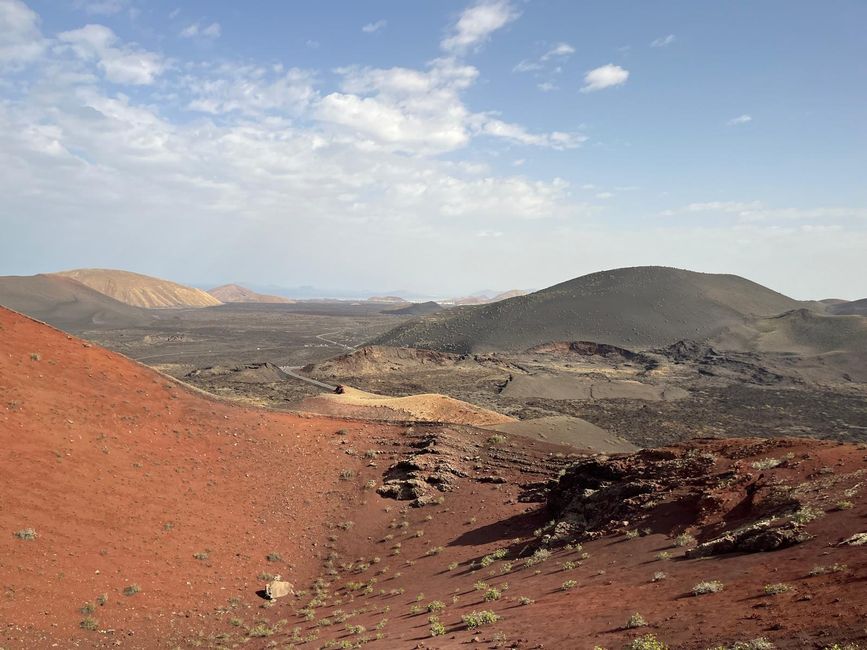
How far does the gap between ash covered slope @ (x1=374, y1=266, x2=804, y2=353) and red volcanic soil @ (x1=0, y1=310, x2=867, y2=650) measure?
60790mm

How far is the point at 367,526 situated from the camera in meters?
20.0

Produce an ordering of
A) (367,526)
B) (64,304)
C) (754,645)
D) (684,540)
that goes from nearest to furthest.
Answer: (754,645) → (684,540) → (367,526) → (64,304)

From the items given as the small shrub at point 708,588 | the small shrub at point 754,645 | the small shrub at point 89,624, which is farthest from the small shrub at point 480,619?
the small shrub at point 89,624

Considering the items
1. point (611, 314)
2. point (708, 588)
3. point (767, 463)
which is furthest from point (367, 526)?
point (611, 314)

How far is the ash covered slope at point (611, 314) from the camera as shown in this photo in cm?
8531

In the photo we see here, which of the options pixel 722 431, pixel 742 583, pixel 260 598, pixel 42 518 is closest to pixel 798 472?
pixel 742 583

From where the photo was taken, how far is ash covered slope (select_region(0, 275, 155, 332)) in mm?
113188

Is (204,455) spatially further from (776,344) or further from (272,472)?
(776,344)

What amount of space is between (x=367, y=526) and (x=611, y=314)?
77.9 metres

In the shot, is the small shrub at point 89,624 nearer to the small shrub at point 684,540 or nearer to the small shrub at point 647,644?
the small shrub at point 647,644

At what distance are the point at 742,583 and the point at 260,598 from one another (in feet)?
41.4

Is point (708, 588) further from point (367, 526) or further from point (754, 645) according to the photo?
point (367, 526)

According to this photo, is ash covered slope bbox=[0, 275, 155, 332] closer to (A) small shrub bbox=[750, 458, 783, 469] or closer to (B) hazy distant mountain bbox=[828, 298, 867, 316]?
(A) small shrub bbox=[750, 458, 783, 469]

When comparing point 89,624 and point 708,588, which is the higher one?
point 708,588
